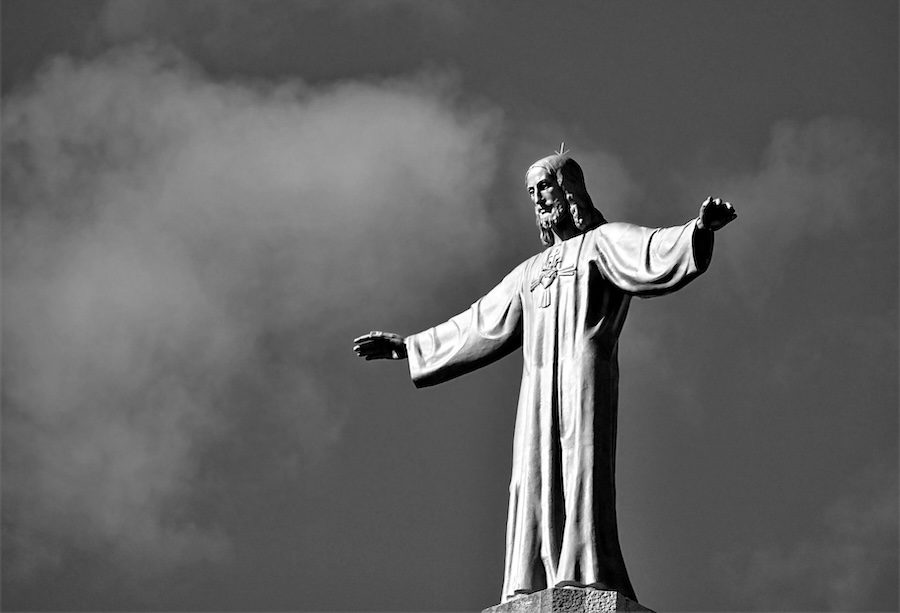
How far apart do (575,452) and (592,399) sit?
0.45 meters

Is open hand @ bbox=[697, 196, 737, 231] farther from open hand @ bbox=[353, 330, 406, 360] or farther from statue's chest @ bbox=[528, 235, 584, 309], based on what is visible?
open hand @ bbox=[353, 330, 406, 360]

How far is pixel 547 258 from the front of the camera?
48.8 feet

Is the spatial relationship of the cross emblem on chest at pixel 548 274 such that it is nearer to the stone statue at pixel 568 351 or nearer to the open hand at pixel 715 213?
the stone statue at pixel 568 351

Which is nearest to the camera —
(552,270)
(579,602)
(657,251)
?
(579,602)

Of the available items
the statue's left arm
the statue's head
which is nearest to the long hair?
the statue's head

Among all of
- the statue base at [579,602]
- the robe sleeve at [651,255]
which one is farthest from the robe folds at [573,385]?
the statue base at [579,602]

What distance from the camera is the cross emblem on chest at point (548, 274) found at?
573 inches

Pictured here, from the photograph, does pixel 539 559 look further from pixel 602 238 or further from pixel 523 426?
pixel 602 238

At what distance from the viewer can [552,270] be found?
1470 cm

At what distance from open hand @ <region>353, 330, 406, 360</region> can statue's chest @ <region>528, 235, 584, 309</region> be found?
1.56m

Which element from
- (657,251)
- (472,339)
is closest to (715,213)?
(657,251)

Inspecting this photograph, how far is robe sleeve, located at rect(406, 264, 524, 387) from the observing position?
49.2ft

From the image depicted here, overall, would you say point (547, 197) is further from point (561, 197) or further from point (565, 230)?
point (565, 230)

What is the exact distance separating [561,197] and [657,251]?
1.36 m
